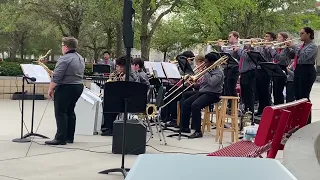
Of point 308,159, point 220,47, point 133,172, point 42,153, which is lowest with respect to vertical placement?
point 42,153

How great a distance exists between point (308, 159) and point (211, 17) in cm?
1818

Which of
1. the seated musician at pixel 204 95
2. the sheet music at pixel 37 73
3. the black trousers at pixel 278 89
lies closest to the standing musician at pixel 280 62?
the black trousers at pixel 278 89

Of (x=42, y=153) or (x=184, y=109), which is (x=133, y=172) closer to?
(x=42, y=153)

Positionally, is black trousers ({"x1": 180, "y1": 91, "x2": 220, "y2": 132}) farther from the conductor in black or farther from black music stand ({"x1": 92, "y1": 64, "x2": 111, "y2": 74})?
black music stand ({"x1": 92, "y1": 64, "x2": 111, "y2": 74})

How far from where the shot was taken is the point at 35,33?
39.1 m

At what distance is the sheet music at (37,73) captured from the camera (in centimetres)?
882

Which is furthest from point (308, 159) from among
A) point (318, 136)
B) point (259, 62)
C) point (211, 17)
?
point (211, 17)

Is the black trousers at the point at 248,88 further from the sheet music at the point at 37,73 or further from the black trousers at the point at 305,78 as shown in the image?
the sheet music at the point at 37,73

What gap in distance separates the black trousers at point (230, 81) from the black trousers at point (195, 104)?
82 centimetres

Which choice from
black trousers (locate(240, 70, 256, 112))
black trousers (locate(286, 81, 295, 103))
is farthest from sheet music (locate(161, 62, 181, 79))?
black trousers (locate(286, 81, 295, 103))

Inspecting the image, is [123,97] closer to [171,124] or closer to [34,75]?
[34,75]

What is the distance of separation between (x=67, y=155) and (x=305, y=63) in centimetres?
458

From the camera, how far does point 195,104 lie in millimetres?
9656

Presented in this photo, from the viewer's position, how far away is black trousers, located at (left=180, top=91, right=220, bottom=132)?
31.4 feet
